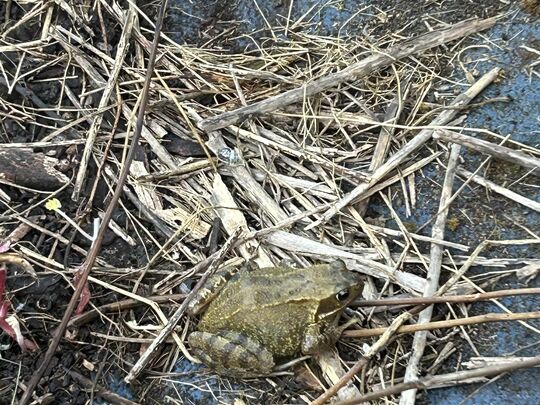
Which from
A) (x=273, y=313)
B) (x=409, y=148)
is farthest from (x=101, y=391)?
(x=409, y=148)

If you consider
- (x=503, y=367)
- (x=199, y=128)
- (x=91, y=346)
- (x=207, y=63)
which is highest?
(x=207, y=63)

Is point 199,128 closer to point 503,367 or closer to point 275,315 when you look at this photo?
point 275,315

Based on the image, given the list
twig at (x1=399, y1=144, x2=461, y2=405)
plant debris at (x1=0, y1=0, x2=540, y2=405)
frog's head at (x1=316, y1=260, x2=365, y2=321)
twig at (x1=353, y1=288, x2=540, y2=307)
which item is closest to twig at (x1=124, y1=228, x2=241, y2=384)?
plant debris at (x1=0, y1=0, x2=540, y2=405)

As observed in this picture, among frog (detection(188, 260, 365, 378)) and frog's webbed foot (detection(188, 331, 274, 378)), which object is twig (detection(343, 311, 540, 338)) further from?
frog's webbed foot (detection(188, 331, 274, 378))

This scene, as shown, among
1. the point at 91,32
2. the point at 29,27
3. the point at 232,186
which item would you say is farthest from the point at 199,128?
the point at 29,27

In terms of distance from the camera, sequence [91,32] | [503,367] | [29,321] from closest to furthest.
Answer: [503,367] → [29,321] → [91,32]

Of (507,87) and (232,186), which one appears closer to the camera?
(507,87)

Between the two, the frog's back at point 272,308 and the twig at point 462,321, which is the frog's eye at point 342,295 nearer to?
the frog's back at point 272,308
